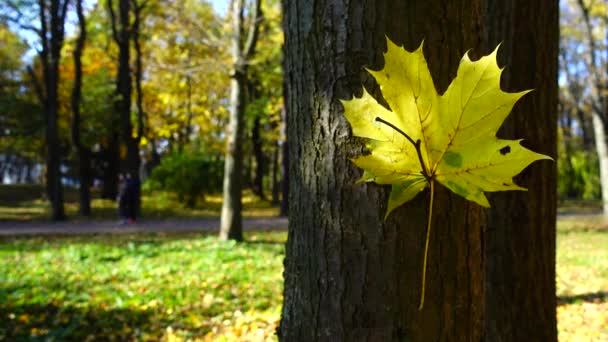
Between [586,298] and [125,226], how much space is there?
37.9ft

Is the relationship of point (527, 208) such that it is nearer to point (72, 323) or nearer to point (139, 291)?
point (72, 323)

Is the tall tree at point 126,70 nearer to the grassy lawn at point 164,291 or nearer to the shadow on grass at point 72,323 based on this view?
the grassy lawn at point 164,291

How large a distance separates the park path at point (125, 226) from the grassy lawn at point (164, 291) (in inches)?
123

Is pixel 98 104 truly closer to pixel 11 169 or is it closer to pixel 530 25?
pixel 530 25

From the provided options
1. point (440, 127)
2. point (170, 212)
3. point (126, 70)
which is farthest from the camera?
point (170, 212)

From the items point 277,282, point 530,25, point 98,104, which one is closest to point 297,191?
point 530,25

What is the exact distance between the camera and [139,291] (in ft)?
19.9

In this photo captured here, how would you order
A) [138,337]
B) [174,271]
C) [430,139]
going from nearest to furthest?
[430,139], [138,337], [174,271]

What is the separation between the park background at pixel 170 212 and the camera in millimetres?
5160

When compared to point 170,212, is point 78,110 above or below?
above

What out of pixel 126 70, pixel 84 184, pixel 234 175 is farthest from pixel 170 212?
pixel 234 175

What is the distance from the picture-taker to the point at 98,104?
70.6 feet

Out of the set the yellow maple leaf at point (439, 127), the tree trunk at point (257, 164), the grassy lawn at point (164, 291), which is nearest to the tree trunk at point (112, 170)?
the tree trunk at point (257, 164)

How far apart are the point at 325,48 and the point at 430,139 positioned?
0.44 metres
